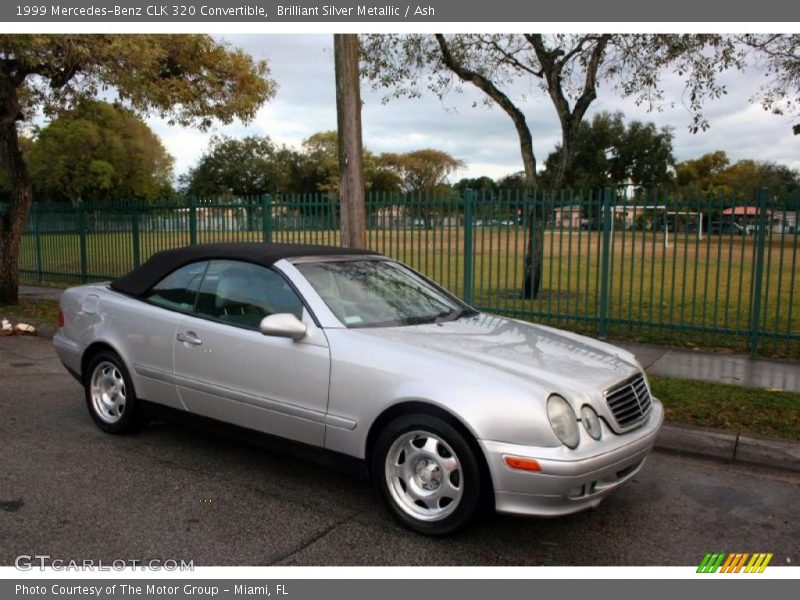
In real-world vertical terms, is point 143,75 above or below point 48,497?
above

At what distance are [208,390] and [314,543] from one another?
1414 mm

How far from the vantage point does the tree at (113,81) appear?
10.4 meters

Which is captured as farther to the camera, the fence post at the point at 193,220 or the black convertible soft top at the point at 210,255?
the fence post at the point at 193,220

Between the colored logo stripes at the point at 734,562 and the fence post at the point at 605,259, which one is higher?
the fence post at the point at 605,259

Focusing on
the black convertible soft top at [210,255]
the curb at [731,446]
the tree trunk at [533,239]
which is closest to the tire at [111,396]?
the black convertible soft top at [210,255]

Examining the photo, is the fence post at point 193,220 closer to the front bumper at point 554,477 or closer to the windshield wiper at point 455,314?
the windshield wiper at point 455,314

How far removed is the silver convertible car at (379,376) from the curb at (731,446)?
4.20ft

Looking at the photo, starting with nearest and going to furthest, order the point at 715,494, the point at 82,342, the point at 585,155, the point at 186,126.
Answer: the point at 715,494
the point at 82,342
the point at 186,126
the point at 585,155

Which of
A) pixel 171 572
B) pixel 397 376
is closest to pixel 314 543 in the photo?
pixel 171 572

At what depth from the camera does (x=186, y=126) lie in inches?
550

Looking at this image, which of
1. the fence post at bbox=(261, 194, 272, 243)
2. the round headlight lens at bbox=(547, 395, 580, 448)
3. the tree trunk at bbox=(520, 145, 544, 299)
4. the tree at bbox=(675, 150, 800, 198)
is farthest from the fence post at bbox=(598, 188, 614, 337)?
the tree at bbox=(675, 150, 800, 198)

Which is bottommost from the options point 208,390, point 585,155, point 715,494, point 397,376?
point 715,494

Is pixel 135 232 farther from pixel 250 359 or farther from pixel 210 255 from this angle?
pixel 250 359

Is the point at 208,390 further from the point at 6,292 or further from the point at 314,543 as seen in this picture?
the point at 6,292
